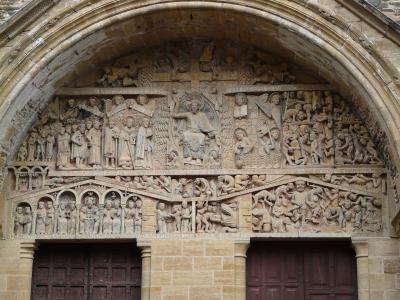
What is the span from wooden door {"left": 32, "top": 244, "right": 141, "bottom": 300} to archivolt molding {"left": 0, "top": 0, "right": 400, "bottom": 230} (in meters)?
1.51

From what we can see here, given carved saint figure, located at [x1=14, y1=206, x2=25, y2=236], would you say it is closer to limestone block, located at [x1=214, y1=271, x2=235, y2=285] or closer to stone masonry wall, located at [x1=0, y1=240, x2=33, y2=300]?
stone masonry wall, located at [x1=0, y1=240, x2=33, y2=300]

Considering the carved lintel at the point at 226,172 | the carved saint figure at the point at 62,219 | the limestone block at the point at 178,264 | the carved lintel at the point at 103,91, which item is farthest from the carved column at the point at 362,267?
the carved saint figure at the point at 62,219

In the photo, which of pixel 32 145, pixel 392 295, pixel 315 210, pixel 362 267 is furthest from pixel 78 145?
pixel 392 295

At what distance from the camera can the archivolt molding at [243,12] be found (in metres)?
10.7

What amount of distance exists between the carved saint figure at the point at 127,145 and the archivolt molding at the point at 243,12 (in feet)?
4.42

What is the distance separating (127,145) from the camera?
11844 millimetres

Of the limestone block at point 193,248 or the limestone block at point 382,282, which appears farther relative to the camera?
the limestone block at point 193,248

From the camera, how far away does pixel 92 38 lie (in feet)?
37.3

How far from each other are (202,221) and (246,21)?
249cm

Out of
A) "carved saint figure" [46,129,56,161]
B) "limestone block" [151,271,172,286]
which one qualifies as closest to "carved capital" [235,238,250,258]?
"limestone block" [151,271,172,286]

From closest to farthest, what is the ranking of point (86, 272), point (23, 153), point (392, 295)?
point (392, 295), point (86, 272), point (23, 153)

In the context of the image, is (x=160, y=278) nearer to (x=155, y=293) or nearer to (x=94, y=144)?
(x=155, y=293)

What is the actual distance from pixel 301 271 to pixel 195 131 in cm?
219

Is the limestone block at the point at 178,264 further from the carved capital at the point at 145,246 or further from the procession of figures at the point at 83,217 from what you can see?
the procession of figures at the point at 83,217
